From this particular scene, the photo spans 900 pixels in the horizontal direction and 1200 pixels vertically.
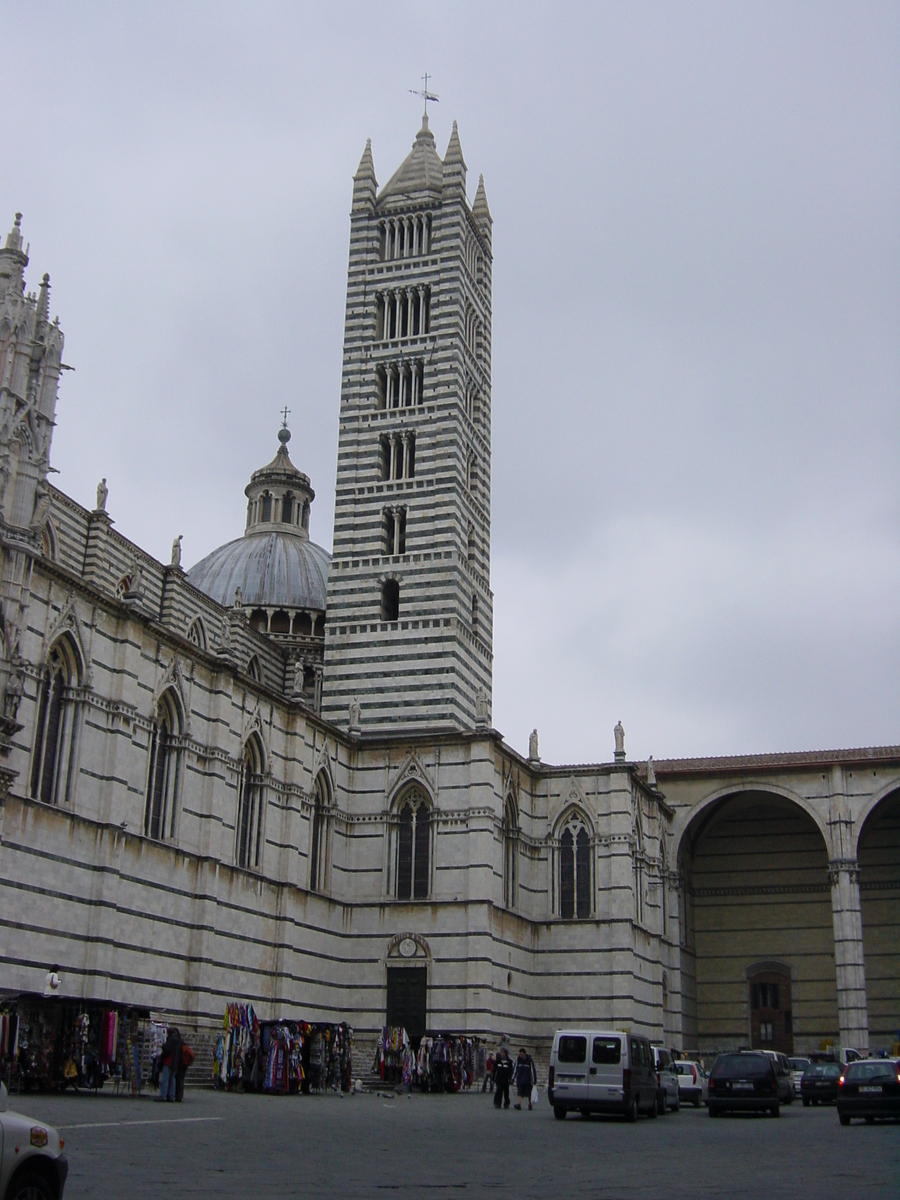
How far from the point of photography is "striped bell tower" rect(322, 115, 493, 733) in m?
43.1

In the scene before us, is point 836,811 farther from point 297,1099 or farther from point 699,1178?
point 699,1178

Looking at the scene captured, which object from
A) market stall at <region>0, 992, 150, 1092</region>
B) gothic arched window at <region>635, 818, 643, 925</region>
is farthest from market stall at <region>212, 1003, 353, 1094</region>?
gothic arched window at <region>635, 818, 643, 925</region>

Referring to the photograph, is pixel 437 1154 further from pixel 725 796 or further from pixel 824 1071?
pixel 725 796

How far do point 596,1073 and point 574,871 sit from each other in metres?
18.7

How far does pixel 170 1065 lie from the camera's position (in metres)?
22.5

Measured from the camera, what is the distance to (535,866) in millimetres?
41500

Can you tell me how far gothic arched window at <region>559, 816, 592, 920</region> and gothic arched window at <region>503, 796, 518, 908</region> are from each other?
1.92 m

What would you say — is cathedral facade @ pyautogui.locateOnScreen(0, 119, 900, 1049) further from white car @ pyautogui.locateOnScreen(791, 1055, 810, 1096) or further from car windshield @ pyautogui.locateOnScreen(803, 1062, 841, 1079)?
car windshield @ pyautogui.locateOnScreen(803, 1062, 841, 1079)

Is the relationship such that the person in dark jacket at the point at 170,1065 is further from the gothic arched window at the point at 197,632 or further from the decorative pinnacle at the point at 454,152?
the decorative pinnacle at the point at 454,152

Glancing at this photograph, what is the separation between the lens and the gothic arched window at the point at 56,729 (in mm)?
26938

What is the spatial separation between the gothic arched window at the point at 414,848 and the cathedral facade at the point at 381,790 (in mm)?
86

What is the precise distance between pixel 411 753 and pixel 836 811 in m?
17.5

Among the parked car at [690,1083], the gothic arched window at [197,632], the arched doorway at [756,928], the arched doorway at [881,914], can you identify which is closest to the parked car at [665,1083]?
the parked car at [690,1083]

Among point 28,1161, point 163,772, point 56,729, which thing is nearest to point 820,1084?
point 163,772
